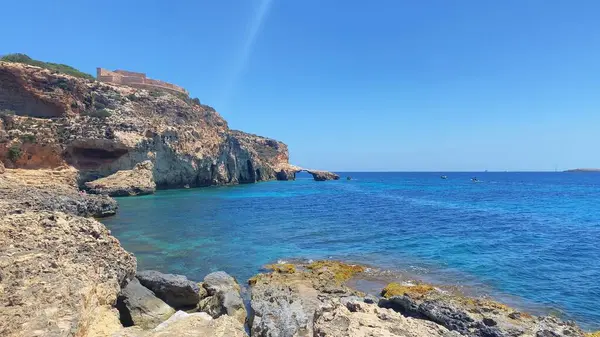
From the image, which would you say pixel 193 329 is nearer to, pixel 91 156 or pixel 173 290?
pixel 173 290

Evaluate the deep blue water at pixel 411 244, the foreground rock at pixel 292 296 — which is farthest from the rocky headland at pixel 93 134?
the foreground rock at pixel 292 296

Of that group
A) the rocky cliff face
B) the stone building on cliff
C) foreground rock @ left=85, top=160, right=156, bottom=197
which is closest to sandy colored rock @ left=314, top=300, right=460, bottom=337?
foreground rock @ left=85, top=160, right=156, bottom=197

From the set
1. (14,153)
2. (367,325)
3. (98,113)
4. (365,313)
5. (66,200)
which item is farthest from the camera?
(98,113)

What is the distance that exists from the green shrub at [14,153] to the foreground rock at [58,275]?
145 ft

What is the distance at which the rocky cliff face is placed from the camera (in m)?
48.4

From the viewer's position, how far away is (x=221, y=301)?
38.1 ft

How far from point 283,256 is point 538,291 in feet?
40.3

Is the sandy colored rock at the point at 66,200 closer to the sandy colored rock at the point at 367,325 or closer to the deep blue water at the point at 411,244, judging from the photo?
the deep blue water at the point at 411,244

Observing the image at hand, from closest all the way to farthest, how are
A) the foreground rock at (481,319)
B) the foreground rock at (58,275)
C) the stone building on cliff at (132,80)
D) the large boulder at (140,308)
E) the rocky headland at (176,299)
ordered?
1. the foreground rock at (58,275)
2. the rocky headland at (176,299)
3. the foreground rock at (481,319)
4. the large boulder at (140,308)
5. the stone building on cliff at (132,80)

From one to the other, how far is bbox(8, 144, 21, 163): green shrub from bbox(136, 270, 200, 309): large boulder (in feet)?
148

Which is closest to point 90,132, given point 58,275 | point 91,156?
point 91,156

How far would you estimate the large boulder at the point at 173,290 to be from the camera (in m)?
12.0

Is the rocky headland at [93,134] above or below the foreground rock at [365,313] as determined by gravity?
above

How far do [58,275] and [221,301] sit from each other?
5.21 metres
